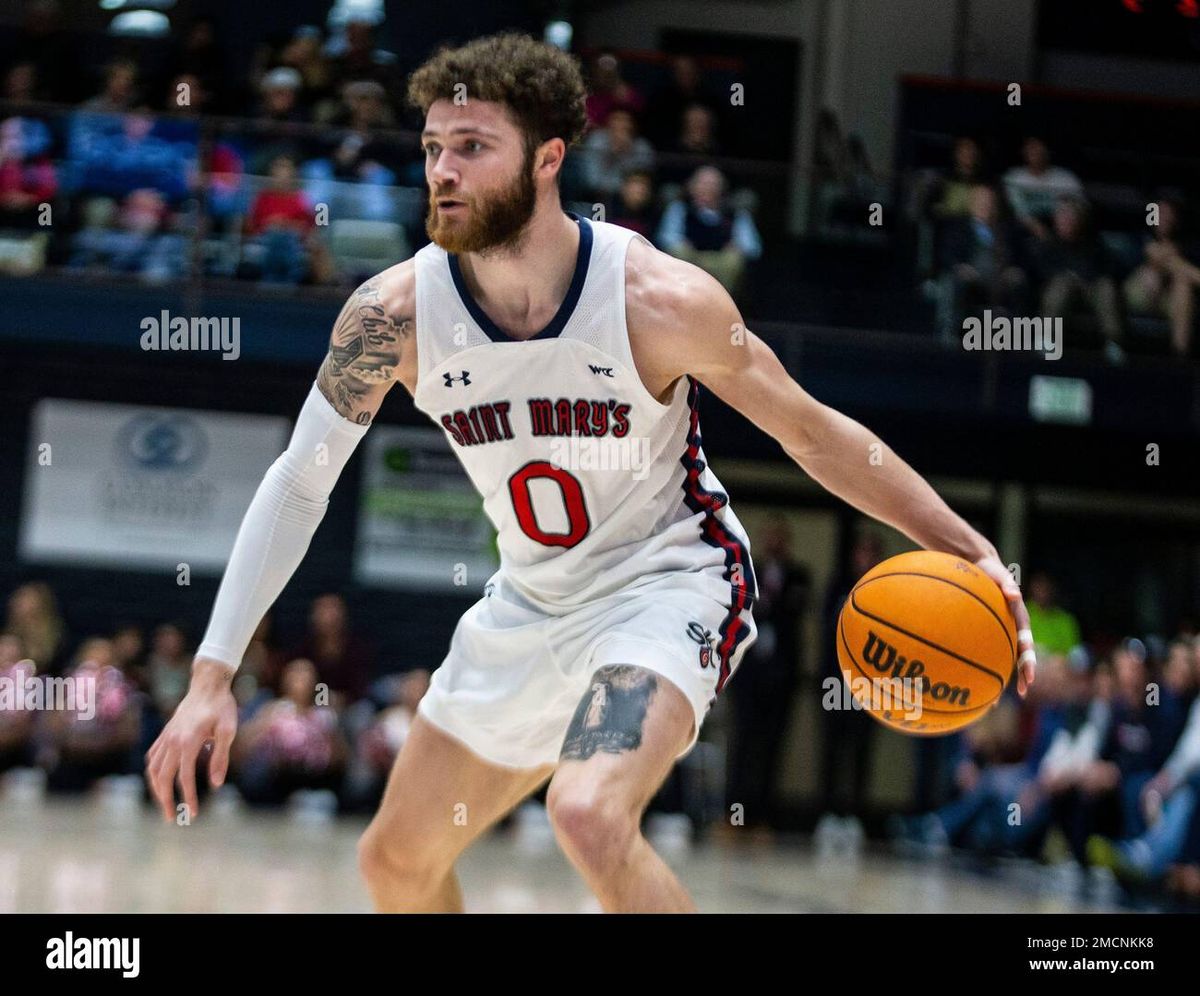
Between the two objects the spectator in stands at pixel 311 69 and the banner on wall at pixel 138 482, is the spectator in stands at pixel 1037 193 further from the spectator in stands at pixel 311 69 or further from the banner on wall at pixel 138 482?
the banner on wall at pixel 138 482

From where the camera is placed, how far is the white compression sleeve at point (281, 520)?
13.6ft

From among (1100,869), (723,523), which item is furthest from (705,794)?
(723,523)

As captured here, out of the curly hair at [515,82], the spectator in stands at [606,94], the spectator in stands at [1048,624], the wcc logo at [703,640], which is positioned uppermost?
the spectator in stands at [606,94]

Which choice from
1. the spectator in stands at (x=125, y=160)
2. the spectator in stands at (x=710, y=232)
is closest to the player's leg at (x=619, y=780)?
the spectator in stands at (x=710, y=232)

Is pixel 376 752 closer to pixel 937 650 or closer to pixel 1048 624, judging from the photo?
pixel 1048 624

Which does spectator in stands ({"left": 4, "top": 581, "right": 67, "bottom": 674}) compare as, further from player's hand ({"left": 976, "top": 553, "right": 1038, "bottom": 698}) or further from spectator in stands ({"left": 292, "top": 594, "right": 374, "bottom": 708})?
player's hand ({"left": 976, "top": 553, "right": 1038, "bottom": 698})

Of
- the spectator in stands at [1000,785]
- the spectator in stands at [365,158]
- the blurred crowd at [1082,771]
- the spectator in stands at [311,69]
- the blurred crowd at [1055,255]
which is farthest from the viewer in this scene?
the spectator in stands at [311,69]

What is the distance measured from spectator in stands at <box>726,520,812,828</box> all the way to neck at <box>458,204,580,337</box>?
25.6 ft

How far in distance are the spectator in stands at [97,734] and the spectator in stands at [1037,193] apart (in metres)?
7.47

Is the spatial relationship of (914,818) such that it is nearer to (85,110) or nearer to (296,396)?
(296,396)

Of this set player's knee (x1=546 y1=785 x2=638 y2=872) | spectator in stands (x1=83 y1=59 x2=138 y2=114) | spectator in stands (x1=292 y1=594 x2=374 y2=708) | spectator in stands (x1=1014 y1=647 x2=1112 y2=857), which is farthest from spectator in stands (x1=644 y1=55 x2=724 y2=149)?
player's knee (x1=546 y1=785 x2=638 y2=872)

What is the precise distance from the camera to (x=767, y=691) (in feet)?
39.3

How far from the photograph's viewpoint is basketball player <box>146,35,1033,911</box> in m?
4.12

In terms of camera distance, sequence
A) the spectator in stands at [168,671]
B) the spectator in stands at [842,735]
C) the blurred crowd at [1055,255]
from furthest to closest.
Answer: the blurred crowd at [1055,255], the spectator in stands at [842,735], the spectator in stands at [168,671]
